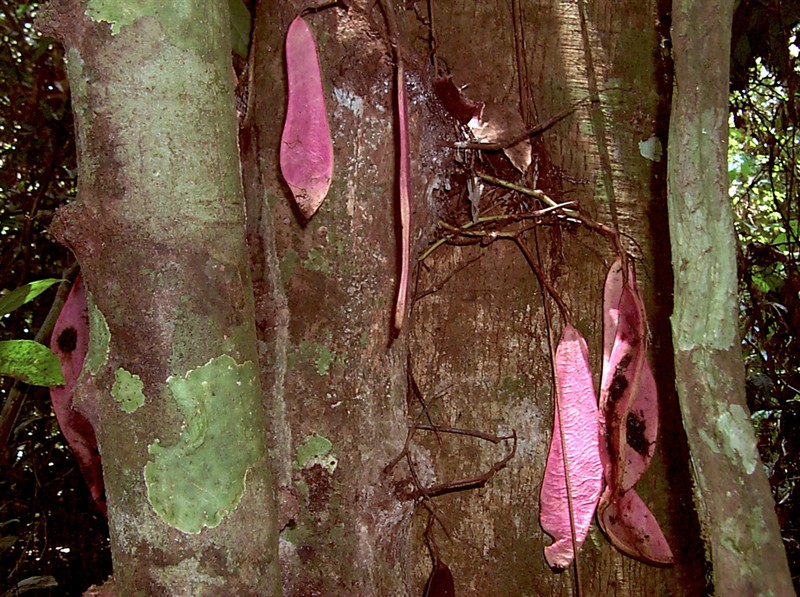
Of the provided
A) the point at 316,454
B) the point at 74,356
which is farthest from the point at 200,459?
the point at 74,356

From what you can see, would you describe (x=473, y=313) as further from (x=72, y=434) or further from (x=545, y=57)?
(x=72, y=434)

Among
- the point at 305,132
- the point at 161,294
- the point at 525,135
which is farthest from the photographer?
the point at 525,135

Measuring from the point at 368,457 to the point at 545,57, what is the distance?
1.84ft

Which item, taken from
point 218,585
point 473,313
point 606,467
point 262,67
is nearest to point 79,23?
point 262,67

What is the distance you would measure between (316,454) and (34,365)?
335mm

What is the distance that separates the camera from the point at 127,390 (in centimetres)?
54

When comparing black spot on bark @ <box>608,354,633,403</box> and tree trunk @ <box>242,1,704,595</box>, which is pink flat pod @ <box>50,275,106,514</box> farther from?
black spot on bark @ <box>608,354,633,403</box>

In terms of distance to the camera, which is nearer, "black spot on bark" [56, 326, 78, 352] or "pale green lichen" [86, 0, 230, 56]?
"pale green lichen" [86, 0, 230, 56]

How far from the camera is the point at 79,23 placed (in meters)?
0.55

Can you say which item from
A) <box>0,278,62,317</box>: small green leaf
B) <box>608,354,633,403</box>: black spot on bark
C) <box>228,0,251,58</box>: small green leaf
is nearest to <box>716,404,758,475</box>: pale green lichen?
<box>608,354,633,403</box>: black spot on bark

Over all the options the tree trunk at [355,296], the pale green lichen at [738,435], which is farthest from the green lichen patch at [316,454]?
the pale green lichen at [738,435]

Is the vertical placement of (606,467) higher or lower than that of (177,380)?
lower

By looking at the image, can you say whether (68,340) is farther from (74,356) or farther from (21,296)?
(21,296)

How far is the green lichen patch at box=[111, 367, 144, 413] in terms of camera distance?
541mm
